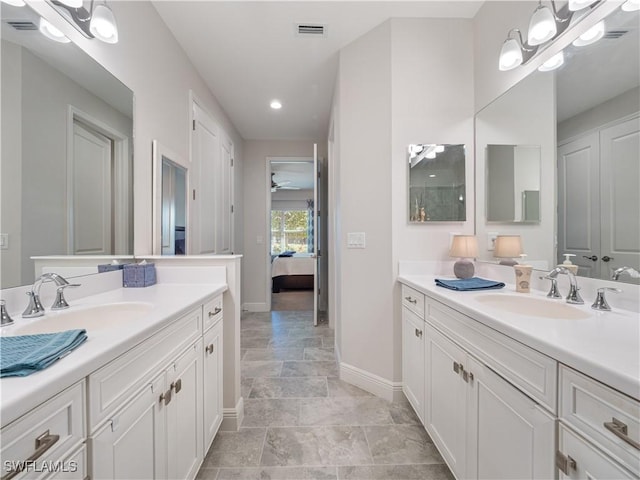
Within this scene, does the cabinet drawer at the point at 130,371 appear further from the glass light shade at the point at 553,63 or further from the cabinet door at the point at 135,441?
the glass light shade at the point at 553,63

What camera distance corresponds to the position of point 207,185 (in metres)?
2.81

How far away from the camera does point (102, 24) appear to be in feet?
4.21

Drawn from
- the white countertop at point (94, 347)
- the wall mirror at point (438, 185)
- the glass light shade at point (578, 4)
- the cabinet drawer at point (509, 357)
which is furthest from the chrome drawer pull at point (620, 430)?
the glass light shade at point (578, 4)

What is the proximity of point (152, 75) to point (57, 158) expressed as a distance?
1074mm

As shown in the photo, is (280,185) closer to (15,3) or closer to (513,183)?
(513,183)

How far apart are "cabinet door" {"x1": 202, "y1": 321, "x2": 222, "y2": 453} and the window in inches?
301

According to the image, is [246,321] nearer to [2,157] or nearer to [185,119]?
[185,119]

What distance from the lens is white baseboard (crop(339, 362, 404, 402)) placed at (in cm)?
194

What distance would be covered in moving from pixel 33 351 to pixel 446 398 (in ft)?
4.88

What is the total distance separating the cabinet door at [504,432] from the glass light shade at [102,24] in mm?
2206

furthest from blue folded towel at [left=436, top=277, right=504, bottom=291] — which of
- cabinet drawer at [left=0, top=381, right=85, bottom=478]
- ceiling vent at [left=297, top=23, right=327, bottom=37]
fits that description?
ceiling vent at [left=297, top=23, right=327, bottom=37]

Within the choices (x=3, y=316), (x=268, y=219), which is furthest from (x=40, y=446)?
(x=268, y=219)

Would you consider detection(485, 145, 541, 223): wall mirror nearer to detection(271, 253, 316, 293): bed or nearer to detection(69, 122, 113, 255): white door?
detection(69, 122, 113, 255): white door

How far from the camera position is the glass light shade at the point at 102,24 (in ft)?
4.19
